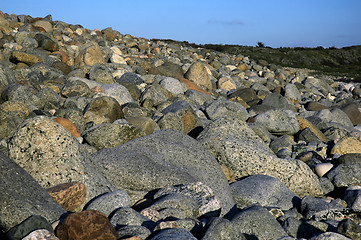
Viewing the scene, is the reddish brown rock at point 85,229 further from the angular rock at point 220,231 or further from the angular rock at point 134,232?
the angular rock at point 220,231

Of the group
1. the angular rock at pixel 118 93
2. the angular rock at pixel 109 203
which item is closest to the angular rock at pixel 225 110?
the angular rock at pixel 118 93

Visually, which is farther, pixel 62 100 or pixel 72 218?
A: pixel 62 100

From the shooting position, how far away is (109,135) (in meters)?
7.05

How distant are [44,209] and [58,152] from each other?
1.21m

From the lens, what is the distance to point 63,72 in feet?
41.1

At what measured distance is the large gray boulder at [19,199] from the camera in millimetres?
3812

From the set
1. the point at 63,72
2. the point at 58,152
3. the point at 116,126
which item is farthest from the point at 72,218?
the point at 63,72

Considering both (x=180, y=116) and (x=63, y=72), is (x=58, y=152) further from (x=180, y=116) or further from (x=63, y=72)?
(x=63, y=72)

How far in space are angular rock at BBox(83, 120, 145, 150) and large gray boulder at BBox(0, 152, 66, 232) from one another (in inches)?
105

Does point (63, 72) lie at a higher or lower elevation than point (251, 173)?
higher

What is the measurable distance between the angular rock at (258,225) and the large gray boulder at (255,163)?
2442 mm

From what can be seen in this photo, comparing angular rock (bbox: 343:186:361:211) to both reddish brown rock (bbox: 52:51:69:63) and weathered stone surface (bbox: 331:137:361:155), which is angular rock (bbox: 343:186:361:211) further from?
reddish brown rock (bbox: 52:51:69:63)

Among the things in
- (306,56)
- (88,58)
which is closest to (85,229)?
(88,58)

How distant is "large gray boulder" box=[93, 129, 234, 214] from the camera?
223 inches
